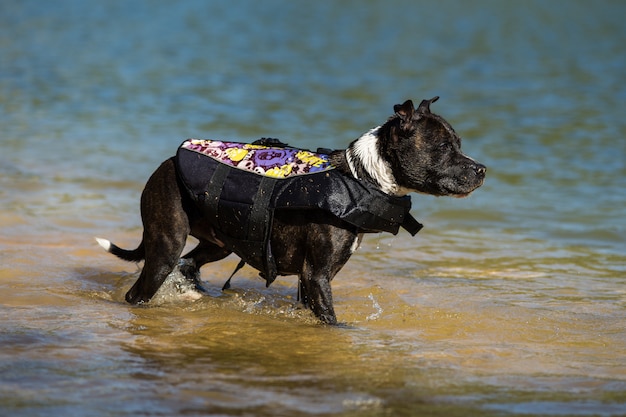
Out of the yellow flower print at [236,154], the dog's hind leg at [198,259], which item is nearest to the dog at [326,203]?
the yellow flower print at [236,154]

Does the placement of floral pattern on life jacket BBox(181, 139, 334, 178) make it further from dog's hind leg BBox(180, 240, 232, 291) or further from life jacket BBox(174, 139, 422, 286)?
dog's hind leg BBox(180, 240, 232, 291)

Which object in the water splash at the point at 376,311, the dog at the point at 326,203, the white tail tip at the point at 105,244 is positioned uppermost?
the dog at the point at 326,203

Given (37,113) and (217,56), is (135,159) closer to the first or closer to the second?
(37,113)

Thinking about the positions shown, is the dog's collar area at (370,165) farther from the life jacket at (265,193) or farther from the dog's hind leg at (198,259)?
the dog's hind leg at (198,259)

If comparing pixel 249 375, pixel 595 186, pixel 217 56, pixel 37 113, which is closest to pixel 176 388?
pixel 249 375

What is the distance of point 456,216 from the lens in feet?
37.1

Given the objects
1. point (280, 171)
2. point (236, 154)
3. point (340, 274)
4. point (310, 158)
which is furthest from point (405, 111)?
point (340, 274)

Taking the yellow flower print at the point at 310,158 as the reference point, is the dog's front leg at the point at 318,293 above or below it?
below

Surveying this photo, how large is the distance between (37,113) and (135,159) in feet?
14.6

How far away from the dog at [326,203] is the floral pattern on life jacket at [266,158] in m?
0.07

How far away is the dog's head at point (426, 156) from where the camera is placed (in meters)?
6.36

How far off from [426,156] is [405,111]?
331 mm

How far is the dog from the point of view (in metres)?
6.39

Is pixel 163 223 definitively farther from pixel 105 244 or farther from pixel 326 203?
pixel 326 203
